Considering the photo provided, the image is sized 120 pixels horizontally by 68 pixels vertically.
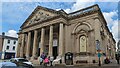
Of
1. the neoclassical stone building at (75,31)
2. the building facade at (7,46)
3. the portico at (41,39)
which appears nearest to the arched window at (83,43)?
the neoclassical stone building at (75,31)

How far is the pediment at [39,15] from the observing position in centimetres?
2858

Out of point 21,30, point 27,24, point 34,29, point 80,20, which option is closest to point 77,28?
point 80,20

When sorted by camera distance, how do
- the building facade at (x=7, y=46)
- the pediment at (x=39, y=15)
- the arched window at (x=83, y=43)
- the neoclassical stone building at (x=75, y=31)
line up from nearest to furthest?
the neoclassical stone building at (x=75, y=31) < the arched window at (x=83, y=43) < the pediment at (x=39, y=15) < the building facade at (x=7, y=46)

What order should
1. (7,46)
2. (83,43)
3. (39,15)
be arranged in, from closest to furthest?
(83,43)
(39,15)
(7,46)

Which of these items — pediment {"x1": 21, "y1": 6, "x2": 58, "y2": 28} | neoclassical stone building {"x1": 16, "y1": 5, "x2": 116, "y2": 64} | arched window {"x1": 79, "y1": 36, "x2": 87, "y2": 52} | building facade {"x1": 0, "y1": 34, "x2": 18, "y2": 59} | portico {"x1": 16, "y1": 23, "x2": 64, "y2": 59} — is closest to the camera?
neoclassical stone building {"x1": 16, "y1": 5, "x2": 116, "y2": 64}

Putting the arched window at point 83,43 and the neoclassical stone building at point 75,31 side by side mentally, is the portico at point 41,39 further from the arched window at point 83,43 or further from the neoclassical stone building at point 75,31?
the arched window at point 83,43

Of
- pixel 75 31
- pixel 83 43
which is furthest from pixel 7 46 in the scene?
pixel 83 43

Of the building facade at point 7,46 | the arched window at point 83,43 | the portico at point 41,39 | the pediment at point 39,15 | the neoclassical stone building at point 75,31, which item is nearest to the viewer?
the neoclassical stone building at point 75,31

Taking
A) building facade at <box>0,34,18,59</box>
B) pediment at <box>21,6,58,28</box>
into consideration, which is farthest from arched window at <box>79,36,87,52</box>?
Answer: building facade at <box>0,34,18,59</box>

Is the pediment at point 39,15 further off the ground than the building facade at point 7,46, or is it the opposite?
the pediment at point 39,15

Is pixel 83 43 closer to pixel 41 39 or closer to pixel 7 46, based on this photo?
pixel 41 39

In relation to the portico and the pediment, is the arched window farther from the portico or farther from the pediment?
the pediment

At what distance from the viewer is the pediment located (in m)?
28.6

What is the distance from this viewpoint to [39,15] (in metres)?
31.2
